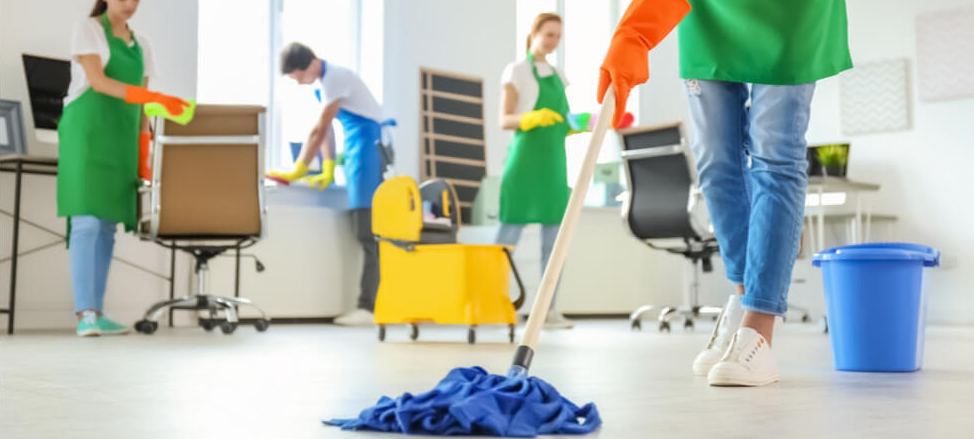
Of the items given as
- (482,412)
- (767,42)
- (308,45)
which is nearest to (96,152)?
(308,45)

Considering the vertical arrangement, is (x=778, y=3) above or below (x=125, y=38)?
below

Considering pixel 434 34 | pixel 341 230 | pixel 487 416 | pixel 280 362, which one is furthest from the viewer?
pixel 434 34

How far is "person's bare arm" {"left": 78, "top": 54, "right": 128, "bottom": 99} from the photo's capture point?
3.75m

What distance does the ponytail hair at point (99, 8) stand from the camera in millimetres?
3904

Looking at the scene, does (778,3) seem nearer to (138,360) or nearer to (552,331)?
(138,360)

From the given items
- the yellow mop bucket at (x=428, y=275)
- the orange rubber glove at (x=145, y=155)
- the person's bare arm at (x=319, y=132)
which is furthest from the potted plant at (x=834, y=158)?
the orange rubber glove at (x=145, y=155)

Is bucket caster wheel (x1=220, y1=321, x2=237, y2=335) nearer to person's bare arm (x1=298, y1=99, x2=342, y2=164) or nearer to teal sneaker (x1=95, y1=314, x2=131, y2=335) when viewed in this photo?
teal sneaker (x1=95, y1=314, x2=131, y2=335)

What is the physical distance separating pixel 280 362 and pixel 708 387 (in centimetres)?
110

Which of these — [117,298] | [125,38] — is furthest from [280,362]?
[117,298]

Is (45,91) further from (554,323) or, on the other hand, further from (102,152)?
(554,323)

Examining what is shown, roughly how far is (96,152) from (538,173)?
75.7 inches

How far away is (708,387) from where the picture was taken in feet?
5.57

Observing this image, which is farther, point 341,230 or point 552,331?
point 341,230

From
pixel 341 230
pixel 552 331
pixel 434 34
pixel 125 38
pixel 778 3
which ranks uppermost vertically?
pixel 434 34
